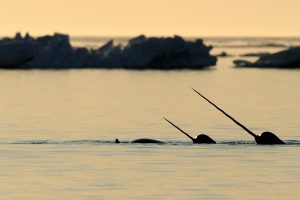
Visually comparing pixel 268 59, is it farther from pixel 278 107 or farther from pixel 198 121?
pixel 198 121

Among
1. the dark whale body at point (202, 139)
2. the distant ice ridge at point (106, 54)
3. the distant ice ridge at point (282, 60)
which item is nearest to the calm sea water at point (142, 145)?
the dark whale body at point (202, 139)

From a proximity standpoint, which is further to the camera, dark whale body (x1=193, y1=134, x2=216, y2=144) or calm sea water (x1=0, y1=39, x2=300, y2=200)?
dark whale body (x1=193, y1=134, x2=216, y2=144)

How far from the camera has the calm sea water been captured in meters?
21.9

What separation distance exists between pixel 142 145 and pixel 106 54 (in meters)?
53.3

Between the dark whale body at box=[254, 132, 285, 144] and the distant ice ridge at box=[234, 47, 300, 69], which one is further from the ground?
the distant ice ridge at box=[234, 47, 300, 69]

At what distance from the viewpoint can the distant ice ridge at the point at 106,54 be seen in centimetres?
7919

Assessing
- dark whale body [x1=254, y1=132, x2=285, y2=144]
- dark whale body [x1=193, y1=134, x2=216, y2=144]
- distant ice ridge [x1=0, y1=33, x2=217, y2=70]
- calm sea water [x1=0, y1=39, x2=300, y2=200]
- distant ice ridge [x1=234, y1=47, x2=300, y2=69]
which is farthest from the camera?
distant ice ridge [x1=234, y1=47, x2=300, y2=69]

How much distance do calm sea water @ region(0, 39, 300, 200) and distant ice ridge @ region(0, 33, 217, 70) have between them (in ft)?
34.5

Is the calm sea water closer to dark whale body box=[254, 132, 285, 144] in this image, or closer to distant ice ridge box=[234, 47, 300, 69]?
dark whale body box=[254, 132, 285, 144]

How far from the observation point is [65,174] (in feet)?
78.2

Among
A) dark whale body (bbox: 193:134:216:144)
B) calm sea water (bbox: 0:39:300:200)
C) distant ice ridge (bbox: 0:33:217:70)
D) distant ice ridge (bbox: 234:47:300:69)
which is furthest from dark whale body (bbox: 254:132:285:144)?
distant ice ridge (bbox: 234:47:300:69)

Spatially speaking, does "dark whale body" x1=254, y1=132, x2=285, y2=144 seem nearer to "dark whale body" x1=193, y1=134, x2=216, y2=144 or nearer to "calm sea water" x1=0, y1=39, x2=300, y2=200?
"calm sea water" x1=0, y1=39, x2=300, y2=200

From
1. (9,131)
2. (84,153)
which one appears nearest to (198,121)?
(9,131)

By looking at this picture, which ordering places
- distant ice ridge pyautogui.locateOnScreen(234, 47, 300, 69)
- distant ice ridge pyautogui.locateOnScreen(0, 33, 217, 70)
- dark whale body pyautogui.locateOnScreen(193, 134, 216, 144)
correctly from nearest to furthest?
dark whale body pyautogui.locateOnScreen(193, 134, 216, 144)
distant ice ridge pyautogui.locateOnScreen(0, 33, 217, 70)
distant ice ridge pyautogui.locateOnScreen(234, 47, 300, 69)
